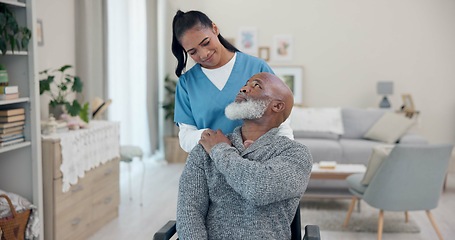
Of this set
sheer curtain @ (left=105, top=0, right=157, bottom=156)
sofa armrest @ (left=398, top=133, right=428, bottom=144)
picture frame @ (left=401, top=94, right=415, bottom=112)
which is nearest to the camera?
sofa armrest @ (left=398, top=133, right=428, bottom=144)

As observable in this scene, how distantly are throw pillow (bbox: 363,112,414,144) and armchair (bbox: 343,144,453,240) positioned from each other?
2058 mm

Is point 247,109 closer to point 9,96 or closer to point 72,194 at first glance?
point 9,96

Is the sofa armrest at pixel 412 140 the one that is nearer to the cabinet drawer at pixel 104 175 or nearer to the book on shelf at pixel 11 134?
the cabinet drawer at pixel 104 175

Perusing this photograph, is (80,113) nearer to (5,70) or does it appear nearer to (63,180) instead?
(63,180)

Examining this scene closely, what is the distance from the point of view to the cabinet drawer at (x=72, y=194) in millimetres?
3654

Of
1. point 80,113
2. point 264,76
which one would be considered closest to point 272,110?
point 264,76

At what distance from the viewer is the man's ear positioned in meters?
1.94

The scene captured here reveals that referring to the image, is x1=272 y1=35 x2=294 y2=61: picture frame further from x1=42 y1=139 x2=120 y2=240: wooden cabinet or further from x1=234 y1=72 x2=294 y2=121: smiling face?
x1=234 y1=72 x2=294 y2=121: smiling face

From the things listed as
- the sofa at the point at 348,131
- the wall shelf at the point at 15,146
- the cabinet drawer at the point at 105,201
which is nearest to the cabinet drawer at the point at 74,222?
the cabinet drawer at the point at 105,201

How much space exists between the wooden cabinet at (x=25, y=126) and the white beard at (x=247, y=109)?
1809 millimetres

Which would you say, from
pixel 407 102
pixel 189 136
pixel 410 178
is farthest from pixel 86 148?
pixel 407 102

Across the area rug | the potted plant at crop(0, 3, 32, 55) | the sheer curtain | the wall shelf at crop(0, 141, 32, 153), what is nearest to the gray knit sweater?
the wall shelf at crop(0, 141, 32, 153)

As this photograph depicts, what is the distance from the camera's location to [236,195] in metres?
1.92

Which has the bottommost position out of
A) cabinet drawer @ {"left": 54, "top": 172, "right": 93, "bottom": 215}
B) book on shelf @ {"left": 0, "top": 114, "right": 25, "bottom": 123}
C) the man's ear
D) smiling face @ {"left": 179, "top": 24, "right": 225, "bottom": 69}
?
cabinet drawer @ {"left": 54, "top": 172, "right": 93, "bottom": 215}
